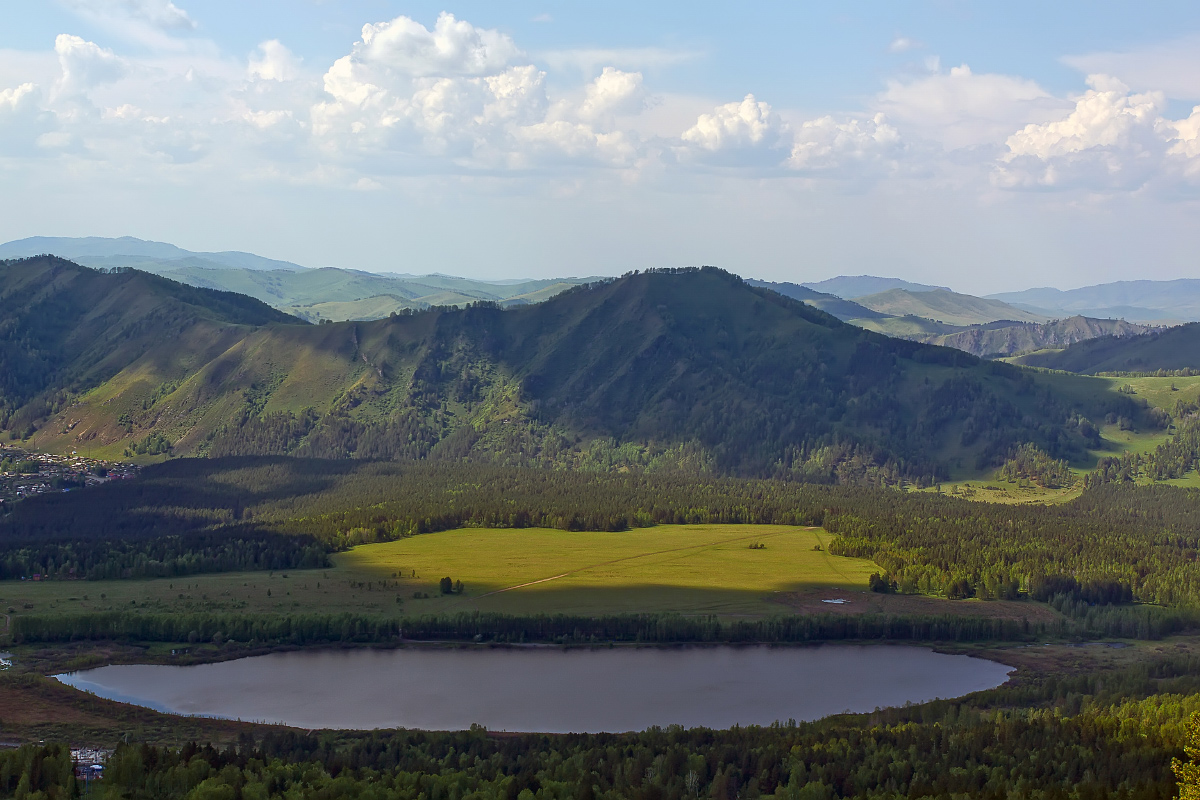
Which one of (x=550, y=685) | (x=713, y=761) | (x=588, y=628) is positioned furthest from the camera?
(x=588, y=628)

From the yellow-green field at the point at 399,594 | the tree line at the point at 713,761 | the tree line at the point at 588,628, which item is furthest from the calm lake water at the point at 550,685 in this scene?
the yellow-green field at the point at 399,594

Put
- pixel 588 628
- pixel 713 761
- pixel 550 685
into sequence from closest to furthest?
1. pixel 713 761
2. pixel 550 685
3. pixel 588 628

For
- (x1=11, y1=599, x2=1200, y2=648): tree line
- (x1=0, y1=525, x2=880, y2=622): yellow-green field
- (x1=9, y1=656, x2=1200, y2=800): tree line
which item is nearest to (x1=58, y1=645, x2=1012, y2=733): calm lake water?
(x1=11, y1=599, x2=1200, y2=648): tree line

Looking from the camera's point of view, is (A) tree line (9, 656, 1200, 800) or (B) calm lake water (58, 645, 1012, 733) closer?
(A) tree line (9, 656, 1200, 800)

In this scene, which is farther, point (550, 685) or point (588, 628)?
point (588, 628)

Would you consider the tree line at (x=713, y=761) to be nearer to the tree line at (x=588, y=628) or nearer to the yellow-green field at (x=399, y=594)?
the tree line at (x=588, y=628)

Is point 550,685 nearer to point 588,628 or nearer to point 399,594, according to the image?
point 588,628

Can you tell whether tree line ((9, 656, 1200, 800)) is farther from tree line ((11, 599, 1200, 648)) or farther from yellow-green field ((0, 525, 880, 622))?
yellow-green field ((0, 525, 880, 622))

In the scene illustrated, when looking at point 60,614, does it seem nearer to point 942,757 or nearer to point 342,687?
point 342,687

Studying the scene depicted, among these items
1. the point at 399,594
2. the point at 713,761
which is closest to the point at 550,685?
the point at 713,761
